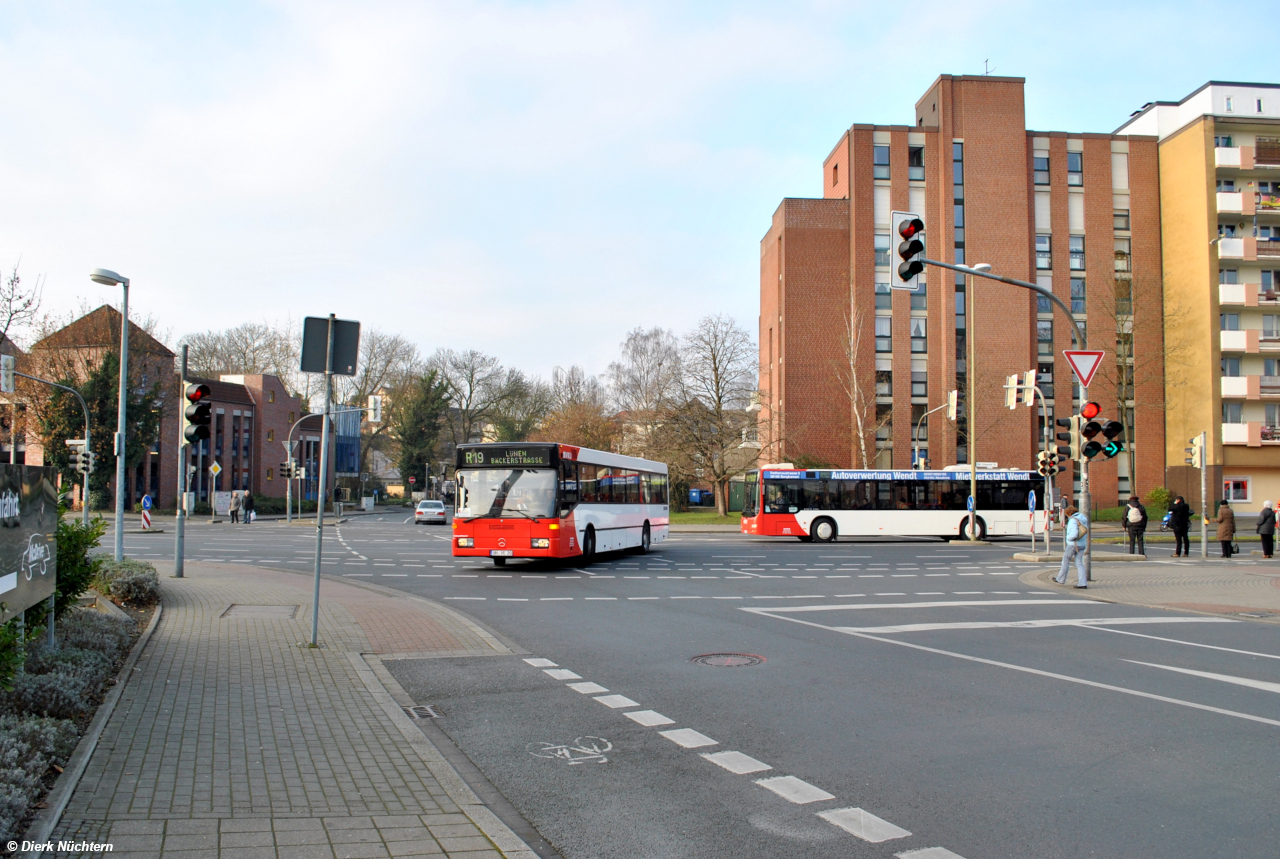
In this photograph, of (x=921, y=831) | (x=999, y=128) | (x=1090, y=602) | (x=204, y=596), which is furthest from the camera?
(x=999, y=128)

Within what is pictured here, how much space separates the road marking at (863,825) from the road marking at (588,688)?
3.35m

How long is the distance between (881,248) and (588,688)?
1896 inches

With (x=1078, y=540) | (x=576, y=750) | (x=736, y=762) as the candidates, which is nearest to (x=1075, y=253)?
(x=1078, y=540)

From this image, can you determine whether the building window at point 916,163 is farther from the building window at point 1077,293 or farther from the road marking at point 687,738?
the road marking at point 687,738

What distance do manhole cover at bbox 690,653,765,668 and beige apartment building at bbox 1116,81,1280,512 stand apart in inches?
1900

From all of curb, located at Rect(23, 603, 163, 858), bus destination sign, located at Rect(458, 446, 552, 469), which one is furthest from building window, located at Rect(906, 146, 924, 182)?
curb, located at Rect(23, 603, 163, 858)

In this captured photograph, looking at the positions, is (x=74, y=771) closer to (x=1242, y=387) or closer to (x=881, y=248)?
(x=881, y=248)

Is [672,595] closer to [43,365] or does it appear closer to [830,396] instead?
[830,396]

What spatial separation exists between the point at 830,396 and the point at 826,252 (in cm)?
833

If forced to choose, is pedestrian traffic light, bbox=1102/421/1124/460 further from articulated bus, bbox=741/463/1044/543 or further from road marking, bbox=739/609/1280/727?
articulated bus, bbox=741/463/1044/543

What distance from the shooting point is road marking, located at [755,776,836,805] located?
520 cm

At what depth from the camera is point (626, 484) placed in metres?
25.4

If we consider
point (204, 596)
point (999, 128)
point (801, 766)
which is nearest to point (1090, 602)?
point (801, 766)

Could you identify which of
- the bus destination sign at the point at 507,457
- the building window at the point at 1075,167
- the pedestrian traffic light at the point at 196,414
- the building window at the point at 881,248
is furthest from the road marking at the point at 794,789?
the building window at the point at 1075,167
